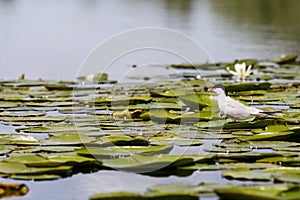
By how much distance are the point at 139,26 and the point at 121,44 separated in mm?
3040

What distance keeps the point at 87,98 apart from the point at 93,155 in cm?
268

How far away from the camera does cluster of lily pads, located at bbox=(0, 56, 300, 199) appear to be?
12.7ft

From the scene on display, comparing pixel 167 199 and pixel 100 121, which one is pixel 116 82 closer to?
pixel 100 121

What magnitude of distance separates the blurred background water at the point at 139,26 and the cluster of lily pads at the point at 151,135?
266 centimetres

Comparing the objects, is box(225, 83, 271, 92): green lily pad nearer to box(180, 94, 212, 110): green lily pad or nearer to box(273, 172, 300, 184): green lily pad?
box(180, 94, 212, 110): green lily pad

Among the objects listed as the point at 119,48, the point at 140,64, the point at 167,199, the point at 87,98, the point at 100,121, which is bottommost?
the point at 167,199

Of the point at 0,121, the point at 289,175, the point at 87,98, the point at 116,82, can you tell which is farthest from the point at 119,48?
the point at 289,175

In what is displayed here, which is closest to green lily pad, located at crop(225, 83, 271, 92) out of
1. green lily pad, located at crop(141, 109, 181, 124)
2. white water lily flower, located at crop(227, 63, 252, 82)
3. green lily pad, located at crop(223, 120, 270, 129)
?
white water lily flower, located at crop(227, 63, 252, 82)

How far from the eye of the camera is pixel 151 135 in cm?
492

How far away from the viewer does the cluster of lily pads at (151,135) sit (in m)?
3.87

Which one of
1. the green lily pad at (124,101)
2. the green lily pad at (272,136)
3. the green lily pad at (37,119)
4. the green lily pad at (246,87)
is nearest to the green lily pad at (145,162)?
the green lily pad at (272,136)

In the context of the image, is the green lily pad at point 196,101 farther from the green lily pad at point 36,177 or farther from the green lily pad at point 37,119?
the green lily pad at point 36,177

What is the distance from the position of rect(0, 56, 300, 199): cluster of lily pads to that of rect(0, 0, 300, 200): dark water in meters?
0.16

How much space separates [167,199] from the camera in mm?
3422
